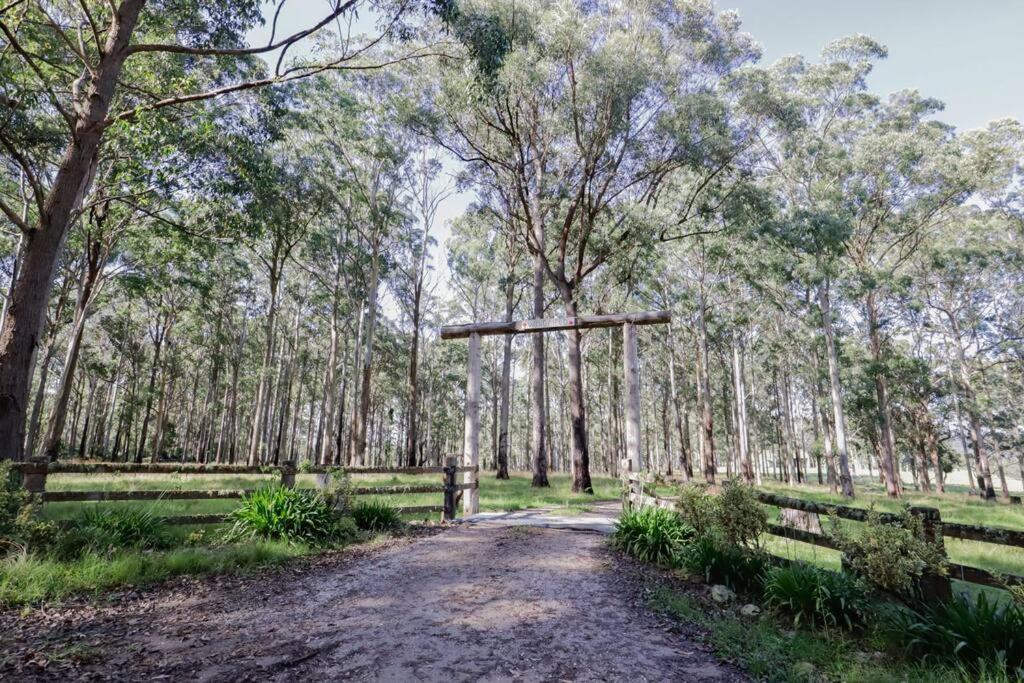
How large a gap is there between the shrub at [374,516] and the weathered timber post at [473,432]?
233 cm

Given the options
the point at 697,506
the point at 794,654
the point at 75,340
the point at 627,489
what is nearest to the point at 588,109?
the point at 627,489

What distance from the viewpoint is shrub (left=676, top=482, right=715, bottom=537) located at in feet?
19.6

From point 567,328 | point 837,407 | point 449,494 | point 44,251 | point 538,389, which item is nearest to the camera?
point 44,251

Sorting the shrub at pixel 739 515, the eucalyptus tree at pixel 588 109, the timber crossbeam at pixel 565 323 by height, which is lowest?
the shrub at pixel 739 515

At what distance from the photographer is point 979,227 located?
21.5m

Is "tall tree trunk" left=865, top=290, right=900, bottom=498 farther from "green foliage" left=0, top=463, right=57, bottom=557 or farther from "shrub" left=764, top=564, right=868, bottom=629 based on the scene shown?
"green foliage" left=0, top=463, right=57, bottom=557

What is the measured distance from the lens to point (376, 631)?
13.5 feet

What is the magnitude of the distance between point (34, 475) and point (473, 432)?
7.44m

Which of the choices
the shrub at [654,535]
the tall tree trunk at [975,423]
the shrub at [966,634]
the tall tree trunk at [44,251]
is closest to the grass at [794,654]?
the shrub at [966,634]

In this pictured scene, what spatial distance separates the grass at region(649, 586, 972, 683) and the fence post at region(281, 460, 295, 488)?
237 inches

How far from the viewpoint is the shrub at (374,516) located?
8211 mm

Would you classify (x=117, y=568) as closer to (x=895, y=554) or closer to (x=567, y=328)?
(x=895, y=554)

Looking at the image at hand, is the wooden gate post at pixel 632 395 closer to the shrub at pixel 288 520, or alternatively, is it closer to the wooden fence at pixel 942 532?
the wooden fence at pixel 942 532

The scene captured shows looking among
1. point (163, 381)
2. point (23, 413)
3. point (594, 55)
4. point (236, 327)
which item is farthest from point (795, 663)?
point (236, 327)
